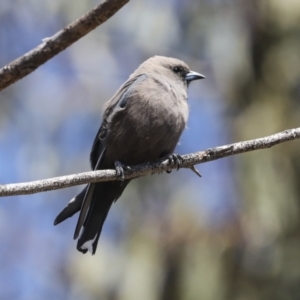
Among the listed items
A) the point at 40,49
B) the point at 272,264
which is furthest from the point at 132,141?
the point at 272,264

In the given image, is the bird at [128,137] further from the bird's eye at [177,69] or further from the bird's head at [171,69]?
the bird's eye at [177,69]

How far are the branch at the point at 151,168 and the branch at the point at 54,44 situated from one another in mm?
921

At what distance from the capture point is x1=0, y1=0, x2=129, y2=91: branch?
2152 millimetres

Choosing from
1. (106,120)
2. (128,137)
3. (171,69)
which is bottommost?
(128,137)

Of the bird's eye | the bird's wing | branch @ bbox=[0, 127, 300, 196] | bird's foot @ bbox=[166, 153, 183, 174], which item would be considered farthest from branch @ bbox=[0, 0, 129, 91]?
the bird's eye

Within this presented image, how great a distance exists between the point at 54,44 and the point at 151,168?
1871mm

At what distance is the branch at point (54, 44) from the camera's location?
2.15 metres

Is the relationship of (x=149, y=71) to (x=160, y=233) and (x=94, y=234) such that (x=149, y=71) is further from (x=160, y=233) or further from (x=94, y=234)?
(x=160, y=233)

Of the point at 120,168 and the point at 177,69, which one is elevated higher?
the point at 177,69

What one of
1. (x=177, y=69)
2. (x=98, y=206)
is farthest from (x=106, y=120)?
(x=177, y=69)

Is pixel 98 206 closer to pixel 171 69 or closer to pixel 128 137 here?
pixel 128 137

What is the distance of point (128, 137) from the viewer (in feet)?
13.9

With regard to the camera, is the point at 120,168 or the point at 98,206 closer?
the point at 120,168

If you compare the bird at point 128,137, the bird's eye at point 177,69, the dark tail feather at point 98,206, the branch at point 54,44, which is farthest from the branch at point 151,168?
the bird's eye at point 177,69
